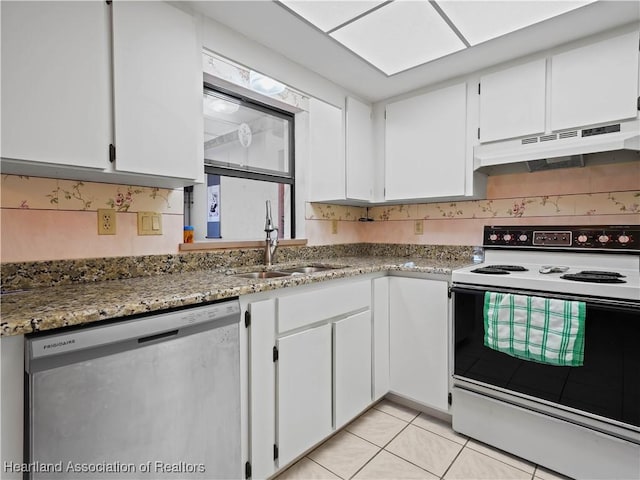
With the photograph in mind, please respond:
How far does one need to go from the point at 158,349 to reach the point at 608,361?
1.73 metres

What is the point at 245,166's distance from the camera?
2.22 metres

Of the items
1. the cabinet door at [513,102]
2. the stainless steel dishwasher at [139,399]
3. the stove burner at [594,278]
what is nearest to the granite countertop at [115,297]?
the stainless steel dishwasher at [139,399]

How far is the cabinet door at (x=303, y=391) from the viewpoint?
1463 mm

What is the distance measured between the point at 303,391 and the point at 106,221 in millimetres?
1178

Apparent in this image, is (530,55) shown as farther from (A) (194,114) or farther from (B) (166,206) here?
(B) (166,206)

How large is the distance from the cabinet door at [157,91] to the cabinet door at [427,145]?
145cm

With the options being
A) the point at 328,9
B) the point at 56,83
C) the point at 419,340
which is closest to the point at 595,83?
the point at 328,9

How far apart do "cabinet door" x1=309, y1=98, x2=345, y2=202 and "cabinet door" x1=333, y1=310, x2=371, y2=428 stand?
0.97m

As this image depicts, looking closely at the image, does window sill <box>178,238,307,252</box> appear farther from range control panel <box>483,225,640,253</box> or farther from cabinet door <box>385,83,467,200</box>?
range control panel <box>483,225,640,253</box>

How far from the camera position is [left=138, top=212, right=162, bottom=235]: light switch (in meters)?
1.61

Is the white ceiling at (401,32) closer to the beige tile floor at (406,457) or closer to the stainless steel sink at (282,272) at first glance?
the stainless steel sink at (282,272)

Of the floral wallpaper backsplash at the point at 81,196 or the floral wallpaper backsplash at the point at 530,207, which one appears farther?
the floral wallpaper backsplash at the point at 530,207

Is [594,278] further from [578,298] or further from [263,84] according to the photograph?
[263,84]

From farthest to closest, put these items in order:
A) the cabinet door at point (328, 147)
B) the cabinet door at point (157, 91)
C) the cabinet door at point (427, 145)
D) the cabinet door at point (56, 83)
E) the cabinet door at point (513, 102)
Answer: the cabinet door at point (328, 147)
the cabinet door at point (427, 145)
the cabinet door at point (513, 102)
the cabinet door at point (157, 91)
the cabinet door at point (56, 83)
